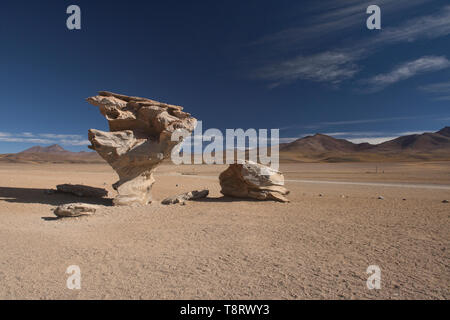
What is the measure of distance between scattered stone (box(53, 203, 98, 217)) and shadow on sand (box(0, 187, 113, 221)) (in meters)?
2.57

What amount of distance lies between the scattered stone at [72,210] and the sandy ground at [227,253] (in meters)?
0.36

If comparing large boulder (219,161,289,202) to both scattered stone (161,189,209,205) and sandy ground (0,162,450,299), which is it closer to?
scattered stone (161,189,209,205)

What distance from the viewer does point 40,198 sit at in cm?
1213

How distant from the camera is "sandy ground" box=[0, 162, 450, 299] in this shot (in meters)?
4.07

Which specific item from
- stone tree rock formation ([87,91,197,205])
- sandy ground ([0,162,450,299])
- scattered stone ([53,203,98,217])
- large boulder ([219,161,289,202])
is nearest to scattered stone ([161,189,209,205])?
stone tree rock formation ([87,91,197,205])

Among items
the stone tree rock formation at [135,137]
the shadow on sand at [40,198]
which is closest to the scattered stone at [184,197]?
the stone tree rock formation at [135,137]

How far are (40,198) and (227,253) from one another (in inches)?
448

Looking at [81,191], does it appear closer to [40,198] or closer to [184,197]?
[40,198]

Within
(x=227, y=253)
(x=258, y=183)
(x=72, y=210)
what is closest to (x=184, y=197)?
(x=258, y=183)

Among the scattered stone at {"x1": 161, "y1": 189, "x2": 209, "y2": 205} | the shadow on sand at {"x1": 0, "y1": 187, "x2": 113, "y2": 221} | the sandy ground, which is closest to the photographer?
the sandy ground

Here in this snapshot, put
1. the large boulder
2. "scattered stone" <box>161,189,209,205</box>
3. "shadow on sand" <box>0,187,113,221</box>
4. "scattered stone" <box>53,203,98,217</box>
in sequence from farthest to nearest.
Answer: the large boulder < "scattered stone" <box>161,189,209,205</box> < "shadow on sand" <box>0,187,113,221</box> < "scattered stone" <box>53,203,98,217</box>

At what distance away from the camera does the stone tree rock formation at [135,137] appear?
39.1 ft
